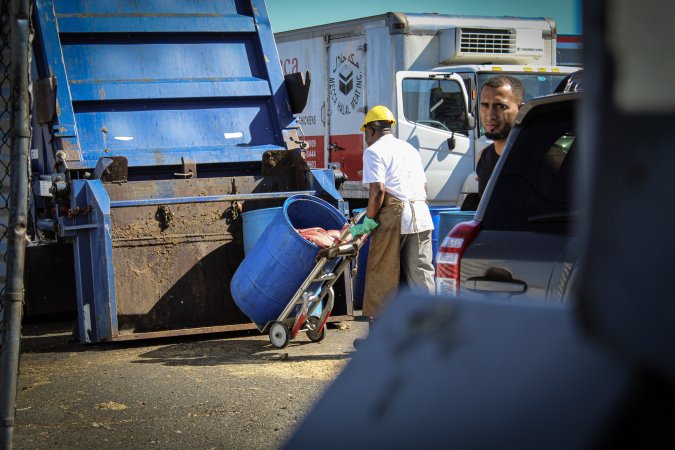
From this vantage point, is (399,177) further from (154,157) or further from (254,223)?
(154,157)

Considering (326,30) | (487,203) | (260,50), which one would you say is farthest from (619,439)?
(326,30)

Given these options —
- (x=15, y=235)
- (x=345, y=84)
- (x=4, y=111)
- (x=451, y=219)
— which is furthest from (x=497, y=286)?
(x=345, y=84)

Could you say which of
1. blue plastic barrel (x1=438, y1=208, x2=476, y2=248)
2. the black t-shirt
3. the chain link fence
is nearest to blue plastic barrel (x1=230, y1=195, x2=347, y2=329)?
blue plastic barrel (x1=438, y1=208, x2=476, y2=248)

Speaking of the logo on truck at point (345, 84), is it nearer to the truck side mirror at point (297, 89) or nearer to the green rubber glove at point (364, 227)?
the truck side mirror at point (297, 89)

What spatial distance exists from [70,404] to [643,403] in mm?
5369

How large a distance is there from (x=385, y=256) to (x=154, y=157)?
2287 mm

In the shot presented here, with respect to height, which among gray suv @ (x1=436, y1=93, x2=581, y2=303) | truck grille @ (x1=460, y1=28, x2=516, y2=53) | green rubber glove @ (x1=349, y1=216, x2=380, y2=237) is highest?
truck grille @ (x1=460, y1=28, x2=516, y2=53)

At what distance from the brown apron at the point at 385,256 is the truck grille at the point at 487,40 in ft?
20.8

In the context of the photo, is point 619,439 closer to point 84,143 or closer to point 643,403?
point 643,403

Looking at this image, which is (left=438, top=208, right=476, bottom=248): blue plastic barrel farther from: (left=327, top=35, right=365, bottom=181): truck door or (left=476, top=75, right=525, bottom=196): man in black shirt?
(left=327, top=35, right=365, bottom=181): truck door

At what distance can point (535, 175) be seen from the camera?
3727 millimetres

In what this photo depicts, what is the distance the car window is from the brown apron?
3.45 meters

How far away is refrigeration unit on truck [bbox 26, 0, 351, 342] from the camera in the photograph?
7.47 metres

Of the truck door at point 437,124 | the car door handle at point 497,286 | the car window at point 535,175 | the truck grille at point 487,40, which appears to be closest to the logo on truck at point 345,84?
the truck door at point 437,124
